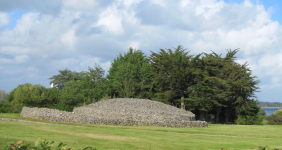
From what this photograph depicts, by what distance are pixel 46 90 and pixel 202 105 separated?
20070 millimetres

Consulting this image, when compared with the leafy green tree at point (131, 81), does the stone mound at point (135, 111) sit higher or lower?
lower

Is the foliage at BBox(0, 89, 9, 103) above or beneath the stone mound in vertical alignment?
above

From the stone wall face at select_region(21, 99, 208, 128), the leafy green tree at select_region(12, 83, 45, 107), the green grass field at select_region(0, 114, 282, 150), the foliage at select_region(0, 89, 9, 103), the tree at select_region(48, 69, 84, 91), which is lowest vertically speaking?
the green grass field at select_region(0, 114, 282, 150)

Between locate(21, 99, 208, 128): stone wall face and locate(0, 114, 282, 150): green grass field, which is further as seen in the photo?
locate(21, 99, 208, 128): stone wall face

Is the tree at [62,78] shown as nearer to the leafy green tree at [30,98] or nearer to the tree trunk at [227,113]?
the leafy green tree at [30,98]

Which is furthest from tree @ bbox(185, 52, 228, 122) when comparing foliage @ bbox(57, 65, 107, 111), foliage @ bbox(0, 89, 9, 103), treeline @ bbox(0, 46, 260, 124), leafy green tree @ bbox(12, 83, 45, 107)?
foliage @ bbox(0, 89, 9, 103)

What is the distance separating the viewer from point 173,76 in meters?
34.9

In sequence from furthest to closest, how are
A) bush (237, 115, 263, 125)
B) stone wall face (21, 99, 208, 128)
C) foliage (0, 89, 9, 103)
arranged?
foliage (0, 89, 9, 103) < bush (237, 115, 263, 125) < stone wall face (21, 99, 208, 128)

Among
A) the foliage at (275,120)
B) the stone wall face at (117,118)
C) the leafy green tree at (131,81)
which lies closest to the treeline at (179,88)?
the leafy green tree at (131,81)

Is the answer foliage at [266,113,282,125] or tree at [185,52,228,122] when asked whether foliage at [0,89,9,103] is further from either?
foliage at [266,113,282,125]

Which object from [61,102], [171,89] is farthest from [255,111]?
[61,102]

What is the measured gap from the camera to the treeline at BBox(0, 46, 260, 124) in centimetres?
3384

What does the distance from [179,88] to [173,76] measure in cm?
254

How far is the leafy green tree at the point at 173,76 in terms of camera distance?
115ft
